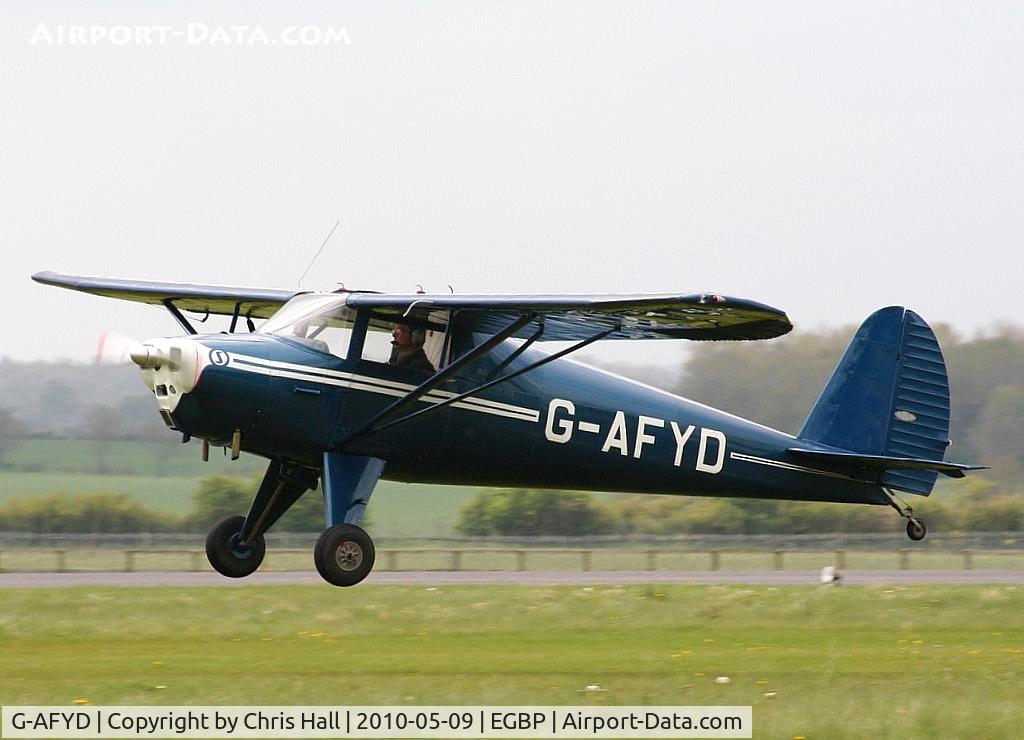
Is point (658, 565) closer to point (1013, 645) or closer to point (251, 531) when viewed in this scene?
point (1013, 645)

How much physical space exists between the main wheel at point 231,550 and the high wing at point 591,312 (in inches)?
84.9

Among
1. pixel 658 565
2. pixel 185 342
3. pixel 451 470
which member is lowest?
pixel 658 565

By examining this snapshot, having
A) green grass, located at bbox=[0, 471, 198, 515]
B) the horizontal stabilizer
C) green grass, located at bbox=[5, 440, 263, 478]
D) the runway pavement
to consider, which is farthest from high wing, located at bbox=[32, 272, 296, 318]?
green grass, located at bbox=[0, 471, 198, 515]

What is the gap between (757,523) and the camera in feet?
125

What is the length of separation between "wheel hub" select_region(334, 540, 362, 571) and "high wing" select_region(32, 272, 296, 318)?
275cm

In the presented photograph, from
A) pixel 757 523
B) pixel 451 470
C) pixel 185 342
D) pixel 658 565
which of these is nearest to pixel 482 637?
pixel 451 470

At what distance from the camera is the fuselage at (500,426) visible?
11.5 meters

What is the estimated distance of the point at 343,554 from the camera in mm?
11609

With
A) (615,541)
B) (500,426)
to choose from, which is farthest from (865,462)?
(615,541)

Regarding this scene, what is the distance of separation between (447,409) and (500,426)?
20.6 inches

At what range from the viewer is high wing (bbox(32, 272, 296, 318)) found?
13875 mm

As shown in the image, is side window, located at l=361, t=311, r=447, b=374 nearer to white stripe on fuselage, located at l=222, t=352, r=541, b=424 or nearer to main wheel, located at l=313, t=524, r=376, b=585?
white stripe on fuselage, located at l=222, t=352, r=541, b=424

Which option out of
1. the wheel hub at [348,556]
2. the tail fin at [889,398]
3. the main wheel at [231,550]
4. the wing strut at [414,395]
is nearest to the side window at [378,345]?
the wing strut at [414,395]

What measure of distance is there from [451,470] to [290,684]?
228 centimetres
